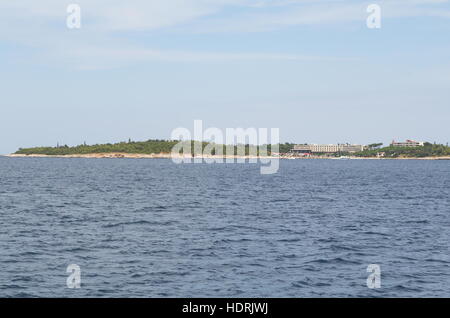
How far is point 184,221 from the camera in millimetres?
54531

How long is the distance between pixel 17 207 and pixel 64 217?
1207cm

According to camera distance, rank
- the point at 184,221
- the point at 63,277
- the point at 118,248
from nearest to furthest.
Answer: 1. the point at 63,277
2. the point at 118,248
3. the point at 184,221

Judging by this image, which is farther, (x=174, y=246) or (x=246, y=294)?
(x=174, y=246)

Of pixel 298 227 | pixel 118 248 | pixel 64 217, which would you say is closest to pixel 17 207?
pixel 64 217

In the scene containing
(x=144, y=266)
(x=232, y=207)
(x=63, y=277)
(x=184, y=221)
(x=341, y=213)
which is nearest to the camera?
(x=63, y=277)

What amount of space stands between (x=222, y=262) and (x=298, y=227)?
58.1 ft

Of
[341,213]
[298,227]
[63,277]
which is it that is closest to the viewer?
[63,277]

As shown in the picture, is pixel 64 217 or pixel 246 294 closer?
pixel 246 294

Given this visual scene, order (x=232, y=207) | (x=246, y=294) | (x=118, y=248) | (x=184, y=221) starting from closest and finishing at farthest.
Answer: (x=246, y=294) < (x=118, y=248) < (x=184, y=221) < (x=232, y=207)

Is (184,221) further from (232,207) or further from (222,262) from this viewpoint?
(222,262)
